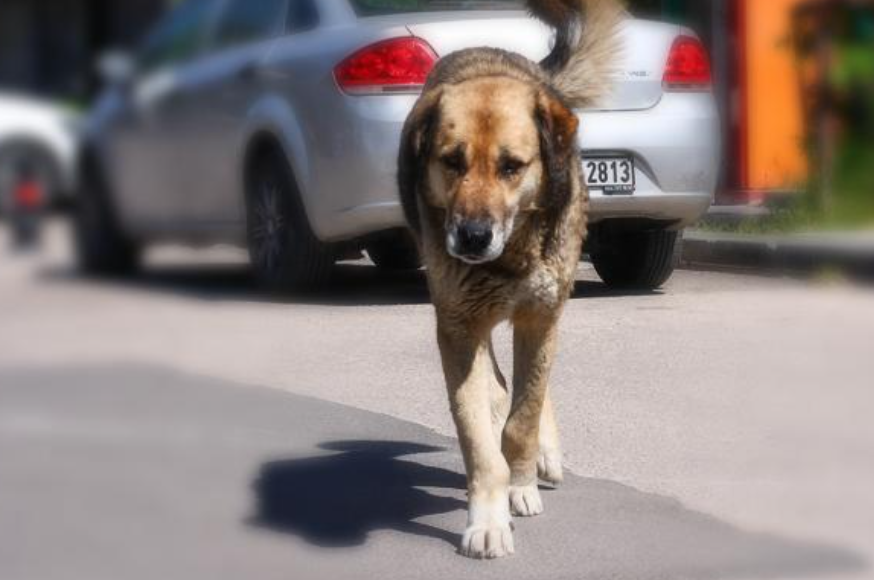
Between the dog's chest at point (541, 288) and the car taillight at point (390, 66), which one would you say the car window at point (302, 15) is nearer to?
the car taillight at point (390, 66)

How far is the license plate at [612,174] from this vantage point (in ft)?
24.8

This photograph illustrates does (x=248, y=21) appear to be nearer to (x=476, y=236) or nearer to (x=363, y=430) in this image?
(x=363, y=430)

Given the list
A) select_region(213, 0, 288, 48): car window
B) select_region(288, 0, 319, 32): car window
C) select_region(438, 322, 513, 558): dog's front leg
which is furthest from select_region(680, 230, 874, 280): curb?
select_region(438, 322, 513, 558): dog's front leg

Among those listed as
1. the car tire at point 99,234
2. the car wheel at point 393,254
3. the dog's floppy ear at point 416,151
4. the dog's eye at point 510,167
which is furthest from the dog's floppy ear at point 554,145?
the car tire at point 99,234

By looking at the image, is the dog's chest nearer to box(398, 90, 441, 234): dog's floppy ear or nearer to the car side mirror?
box(398, 90, 441, 234): dog's floppy ear

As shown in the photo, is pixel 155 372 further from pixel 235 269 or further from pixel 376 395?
pixel 235 269

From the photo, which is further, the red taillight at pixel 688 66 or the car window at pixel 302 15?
the car window at pixel 302 15

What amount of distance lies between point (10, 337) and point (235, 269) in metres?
2.47

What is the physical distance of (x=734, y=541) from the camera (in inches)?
170

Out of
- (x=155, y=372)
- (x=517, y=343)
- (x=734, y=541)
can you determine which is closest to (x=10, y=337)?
(x=155, y=372)

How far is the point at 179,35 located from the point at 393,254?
1677mm

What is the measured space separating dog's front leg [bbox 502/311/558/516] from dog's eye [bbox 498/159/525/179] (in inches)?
16.6

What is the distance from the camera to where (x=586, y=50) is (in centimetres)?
553

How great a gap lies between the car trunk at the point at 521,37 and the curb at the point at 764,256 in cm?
86
